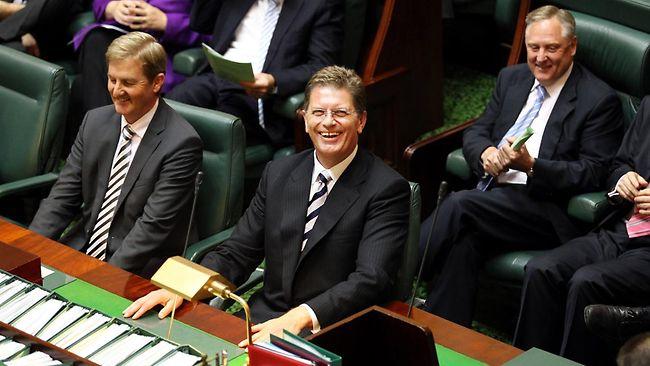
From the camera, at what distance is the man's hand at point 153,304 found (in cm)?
265

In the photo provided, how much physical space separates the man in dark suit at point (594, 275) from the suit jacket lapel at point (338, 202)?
66 centimetres

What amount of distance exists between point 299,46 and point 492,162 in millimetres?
947

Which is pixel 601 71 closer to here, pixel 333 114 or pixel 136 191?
pixel 333 114

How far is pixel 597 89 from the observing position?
11.6 feet

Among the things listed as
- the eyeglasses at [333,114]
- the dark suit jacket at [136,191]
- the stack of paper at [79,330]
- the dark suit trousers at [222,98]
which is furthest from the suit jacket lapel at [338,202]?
the dark suit trousers at [222,98]

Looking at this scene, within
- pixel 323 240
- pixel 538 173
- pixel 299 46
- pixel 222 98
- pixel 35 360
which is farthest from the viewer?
pixel 222 98

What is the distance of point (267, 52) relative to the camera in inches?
165

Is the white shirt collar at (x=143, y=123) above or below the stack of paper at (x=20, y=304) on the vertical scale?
above

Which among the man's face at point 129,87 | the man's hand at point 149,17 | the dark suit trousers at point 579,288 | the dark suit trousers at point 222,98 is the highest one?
the man's face at point 129,87

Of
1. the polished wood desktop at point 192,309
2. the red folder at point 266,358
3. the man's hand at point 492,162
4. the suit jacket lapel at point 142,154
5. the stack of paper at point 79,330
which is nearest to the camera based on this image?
the red folder at point 266,358

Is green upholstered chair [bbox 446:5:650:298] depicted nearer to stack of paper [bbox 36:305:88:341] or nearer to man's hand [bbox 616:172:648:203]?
man's hand [bbox 616:172:648:203]

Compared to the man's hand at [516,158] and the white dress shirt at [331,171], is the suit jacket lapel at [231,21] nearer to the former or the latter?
the man's hand at [516,158]

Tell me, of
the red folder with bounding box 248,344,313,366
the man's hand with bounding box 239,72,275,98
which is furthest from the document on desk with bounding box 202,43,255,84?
the red folder with bounding box 248,344,313,366

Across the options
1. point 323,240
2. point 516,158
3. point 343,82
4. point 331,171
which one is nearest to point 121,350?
point 323,240
